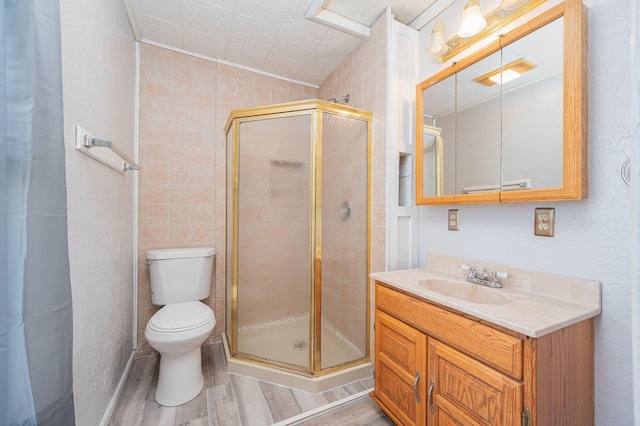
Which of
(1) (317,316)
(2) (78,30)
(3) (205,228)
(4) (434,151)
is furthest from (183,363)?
(4) (434,151)

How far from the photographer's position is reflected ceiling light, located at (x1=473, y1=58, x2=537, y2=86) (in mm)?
1169

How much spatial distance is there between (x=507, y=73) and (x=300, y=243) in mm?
1465

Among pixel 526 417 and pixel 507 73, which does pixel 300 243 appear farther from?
pixel 507 73

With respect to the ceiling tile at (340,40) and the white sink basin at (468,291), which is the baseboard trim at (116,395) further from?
the ceiling tile at (340,40)

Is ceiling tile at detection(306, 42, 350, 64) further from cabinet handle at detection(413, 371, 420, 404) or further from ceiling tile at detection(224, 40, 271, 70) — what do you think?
cabinet handle at detection(413, 371, 420, 404)

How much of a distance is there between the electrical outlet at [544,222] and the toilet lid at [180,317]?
1.83m

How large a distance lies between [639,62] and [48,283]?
1297 millimetres

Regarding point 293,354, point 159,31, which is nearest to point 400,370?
point 293,354

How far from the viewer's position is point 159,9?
66.9 inches

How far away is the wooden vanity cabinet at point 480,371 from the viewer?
0.82 meters

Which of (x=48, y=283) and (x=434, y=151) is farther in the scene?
(x=434, y=151)

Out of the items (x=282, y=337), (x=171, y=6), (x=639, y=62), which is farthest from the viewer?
(x=282, y=337)

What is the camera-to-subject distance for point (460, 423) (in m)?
0.98

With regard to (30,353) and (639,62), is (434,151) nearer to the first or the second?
(639,62)
